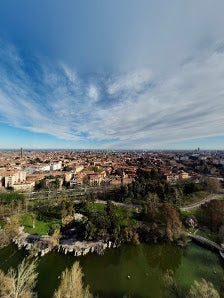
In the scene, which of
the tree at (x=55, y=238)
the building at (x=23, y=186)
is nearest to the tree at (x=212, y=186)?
the tree at (x=55, y=238)

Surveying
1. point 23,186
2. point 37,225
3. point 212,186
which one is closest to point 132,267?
point 37,225

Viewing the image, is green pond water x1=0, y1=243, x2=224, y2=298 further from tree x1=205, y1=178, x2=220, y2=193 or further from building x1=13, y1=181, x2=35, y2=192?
building x1=13, y1=181, x2=35, y2=192

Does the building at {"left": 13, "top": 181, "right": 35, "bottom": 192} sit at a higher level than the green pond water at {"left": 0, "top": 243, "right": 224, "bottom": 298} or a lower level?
higher

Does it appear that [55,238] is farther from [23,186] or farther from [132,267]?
[23,186]

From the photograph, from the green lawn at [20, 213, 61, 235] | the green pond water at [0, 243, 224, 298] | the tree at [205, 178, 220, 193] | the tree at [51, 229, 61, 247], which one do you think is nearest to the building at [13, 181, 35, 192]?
the green lawn at [20, 213, 61, 235]

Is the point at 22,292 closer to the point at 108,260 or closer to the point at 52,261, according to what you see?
the point at 52,261

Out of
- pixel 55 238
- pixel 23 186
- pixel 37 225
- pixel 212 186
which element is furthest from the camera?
pixel 23 186

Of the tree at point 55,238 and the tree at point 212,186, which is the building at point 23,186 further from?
the tree at point 212,186
